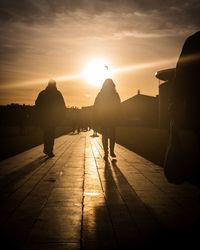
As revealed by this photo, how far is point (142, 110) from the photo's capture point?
3588 inches

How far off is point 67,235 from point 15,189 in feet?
8.40

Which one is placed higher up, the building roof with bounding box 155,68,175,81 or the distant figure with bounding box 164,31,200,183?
the building roof with bounding box 155,68,175,81

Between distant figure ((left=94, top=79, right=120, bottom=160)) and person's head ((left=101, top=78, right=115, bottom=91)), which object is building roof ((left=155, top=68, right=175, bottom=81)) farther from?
person's head ((left=101, top=78, right=115, bottom=91))

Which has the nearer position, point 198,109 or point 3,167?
point 198,109

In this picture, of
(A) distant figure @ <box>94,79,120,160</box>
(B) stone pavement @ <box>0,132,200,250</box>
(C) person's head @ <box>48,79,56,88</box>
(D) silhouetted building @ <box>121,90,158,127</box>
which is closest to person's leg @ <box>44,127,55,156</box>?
(C) person's head @ <box>48,79,56,88</box>

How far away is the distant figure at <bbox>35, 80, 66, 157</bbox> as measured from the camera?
443 inches

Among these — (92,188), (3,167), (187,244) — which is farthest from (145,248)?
(3,167)

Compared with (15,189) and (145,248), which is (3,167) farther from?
(145,248)

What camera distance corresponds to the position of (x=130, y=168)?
8.60 metres

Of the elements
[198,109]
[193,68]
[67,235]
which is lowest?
[67,235]

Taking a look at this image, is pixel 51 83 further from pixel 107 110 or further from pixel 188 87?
pixel 188 87

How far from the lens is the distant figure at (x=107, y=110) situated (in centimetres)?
1089

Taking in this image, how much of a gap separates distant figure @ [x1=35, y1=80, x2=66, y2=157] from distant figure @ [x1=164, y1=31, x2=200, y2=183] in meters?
7.46

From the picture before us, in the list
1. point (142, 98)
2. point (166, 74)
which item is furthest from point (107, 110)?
point (142, 98)
